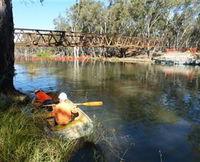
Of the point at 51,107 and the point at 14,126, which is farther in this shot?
the point at 51,107

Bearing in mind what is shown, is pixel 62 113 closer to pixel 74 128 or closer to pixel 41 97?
pixel 74 128

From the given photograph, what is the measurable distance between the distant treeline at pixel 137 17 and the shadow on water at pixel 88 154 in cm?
4619

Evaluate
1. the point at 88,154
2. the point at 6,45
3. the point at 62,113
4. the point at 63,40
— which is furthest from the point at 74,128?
the point at 63,40

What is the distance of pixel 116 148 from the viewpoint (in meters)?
7.82

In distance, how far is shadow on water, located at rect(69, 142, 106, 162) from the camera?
6852 millimetres

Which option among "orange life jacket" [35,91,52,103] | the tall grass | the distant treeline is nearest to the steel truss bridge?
the distant treeline

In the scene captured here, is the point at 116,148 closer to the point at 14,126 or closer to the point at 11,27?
the point at 14,126

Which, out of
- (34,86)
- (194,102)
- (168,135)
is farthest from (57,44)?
(168,135)

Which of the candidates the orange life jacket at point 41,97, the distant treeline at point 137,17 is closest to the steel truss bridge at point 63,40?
the distant treeline at point 137,17

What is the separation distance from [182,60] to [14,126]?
44.8 metres

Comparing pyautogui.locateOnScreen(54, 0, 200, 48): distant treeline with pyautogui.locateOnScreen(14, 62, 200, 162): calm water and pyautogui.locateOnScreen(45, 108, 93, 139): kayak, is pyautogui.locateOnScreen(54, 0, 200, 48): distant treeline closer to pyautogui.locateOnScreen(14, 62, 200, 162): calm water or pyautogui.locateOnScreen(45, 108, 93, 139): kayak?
pyautogui.locateOnScreen(14, 62, 200, 162): calm water

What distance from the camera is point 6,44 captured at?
30.2ft

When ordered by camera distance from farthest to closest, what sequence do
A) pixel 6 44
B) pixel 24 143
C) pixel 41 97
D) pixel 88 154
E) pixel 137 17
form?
1. pixel 137 17
2. pixel 41 97
3. pixel 6 44
4. pixel 88 154
5. pixel 24 143

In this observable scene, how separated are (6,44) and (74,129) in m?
4.43
